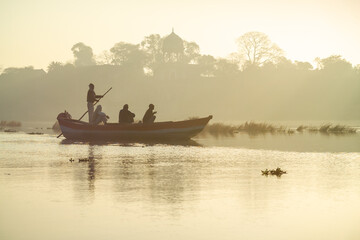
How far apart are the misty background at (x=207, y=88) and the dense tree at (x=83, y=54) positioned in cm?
3849

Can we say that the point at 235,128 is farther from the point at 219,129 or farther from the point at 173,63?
the point at 173,63

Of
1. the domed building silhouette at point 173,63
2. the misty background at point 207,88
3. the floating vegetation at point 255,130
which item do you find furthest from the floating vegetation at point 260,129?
the domed building silhouette at point 173,63

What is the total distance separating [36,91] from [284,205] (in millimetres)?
126138

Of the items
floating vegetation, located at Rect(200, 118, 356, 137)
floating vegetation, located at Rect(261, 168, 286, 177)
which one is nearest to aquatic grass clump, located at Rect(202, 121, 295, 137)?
floating vegetation, located at Rect(200, 118, 356, 137)

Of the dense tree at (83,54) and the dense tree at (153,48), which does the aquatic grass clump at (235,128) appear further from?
the dense tree at (83,54)

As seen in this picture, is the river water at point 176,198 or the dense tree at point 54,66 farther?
the dense tree at point 54,66

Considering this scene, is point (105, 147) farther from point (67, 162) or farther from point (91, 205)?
point (91, 205)

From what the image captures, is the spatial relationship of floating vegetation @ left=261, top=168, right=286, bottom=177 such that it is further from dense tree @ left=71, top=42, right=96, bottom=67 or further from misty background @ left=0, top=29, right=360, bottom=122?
dense tree @ left=71, top=42, right=96, bottom=67

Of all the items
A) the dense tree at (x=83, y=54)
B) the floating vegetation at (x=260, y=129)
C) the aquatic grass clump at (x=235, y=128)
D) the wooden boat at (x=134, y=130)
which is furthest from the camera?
the dense tree at (x=83, y=54)

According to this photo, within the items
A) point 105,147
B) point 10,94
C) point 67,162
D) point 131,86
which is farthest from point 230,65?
point 67,162

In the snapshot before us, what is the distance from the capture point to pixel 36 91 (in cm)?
13462

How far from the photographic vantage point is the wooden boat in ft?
111

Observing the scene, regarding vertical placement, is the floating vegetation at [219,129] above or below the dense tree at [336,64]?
below

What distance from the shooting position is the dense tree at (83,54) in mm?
189375
